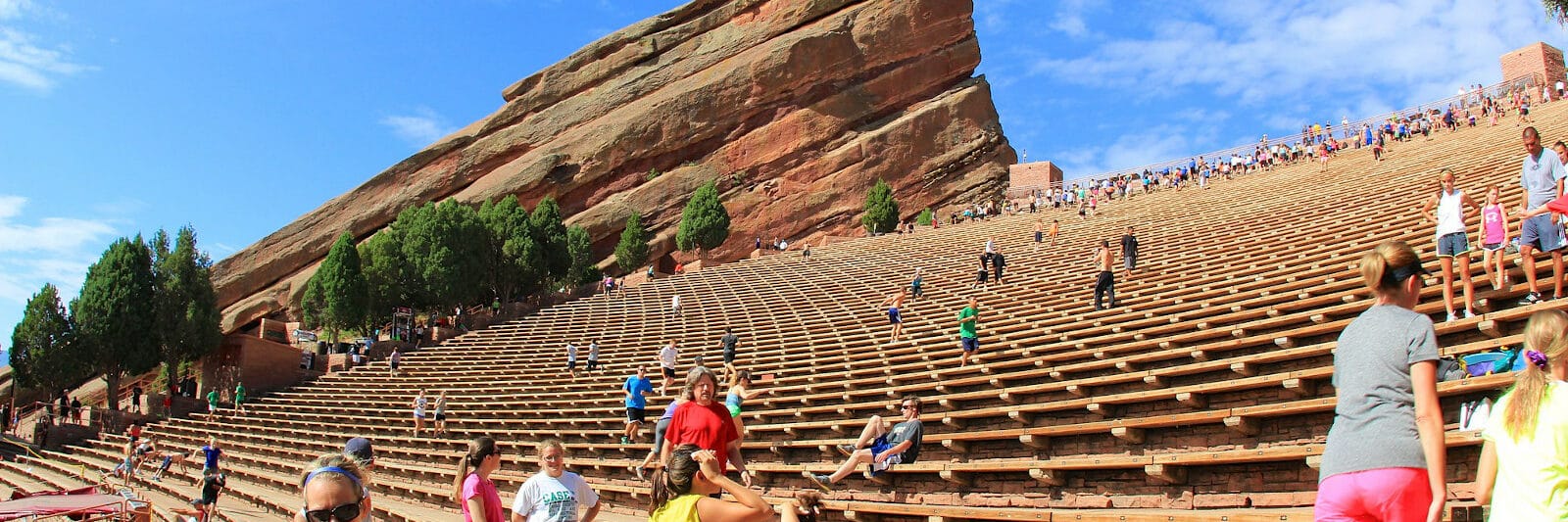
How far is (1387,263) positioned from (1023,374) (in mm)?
7209

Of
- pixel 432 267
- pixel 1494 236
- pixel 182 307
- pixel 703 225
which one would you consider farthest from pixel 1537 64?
pixel 182 307

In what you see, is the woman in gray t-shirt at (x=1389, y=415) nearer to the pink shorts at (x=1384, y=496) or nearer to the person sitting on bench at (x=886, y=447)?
the pink shorts at (x=1384, y=496)

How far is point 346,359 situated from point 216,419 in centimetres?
420

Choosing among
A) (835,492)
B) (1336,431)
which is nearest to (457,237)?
(835,492)

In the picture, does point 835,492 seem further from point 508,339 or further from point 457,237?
point 457,237

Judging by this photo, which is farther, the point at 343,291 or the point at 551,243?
the point at 551,243

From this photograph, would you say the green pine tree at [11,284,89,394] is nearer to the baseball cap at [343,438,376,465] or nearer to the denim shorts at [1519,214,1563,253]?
the baseball cap at [343,438,376,465]

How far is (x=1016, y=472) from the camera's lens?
311 inches

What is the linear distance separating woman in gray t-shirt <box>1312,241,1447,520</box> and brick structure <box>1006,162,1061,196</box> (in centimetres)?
4657

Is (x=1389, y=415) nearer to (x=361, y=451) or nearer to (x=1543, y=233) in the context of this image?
(x=361, y=451)

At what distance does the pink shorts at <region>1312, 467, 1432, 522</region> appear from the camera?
301 centimetres

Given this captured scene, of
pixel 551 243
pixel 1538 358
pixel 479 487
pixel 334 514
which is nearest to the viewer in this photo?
pixel 1538 358

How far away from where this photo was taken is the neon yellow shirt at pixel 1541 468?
2.94 meters

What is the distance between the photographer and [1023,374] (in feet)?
34.2
